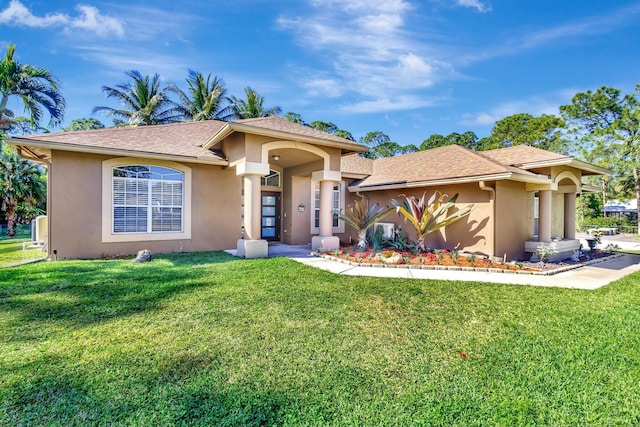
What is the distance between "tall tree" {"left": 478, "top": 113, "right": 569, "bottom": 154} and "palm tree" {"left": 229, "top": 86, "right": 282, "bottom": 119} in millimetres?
25127

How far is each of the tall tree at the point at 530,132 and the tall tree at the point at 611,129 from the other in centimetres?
225

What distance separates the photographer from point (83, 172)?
883cm

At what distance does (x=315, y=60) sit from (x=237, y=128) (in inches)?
318

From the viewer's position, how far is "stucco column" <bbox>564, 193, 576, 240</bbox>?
42.4 ft

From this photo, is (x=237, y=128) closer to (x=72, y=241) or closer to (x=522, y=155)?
(x=72, y=241)

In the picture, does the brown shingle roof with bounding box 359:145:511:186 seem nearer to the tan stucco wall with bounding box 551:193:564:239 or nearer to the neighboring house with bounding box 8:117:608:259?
the neighboring house with bounding box 8:117:608:259

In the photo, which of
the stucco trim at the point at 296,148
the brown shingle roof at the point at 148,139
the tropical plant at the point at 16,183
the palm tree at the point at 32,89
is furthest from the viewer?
the tropical plant at the point at 16,183

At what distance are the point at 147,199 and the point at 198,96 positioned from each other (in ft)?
74.5

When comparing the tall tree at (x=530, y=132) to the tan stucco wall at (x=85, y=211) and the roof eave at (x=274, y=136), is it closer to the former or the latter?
the roof eave at (x=274, y=136)

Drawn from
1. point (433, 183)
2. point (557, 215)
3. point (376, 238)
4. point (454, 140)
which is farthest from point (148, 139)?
point (454, 140)

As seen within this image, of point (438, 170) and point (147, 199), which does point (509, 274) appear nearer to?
point (438, 170)

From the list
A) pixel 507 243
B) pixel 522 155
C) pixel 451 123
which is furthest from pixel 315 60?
pixel 451 123

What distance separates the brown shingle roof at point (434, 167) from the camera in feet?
32.8

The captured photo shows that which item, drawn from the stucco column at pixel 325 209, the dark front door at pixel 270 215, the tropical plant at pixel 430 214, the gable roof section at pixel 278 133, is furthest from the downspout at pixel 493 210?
the dark front door at pixel 270 215
